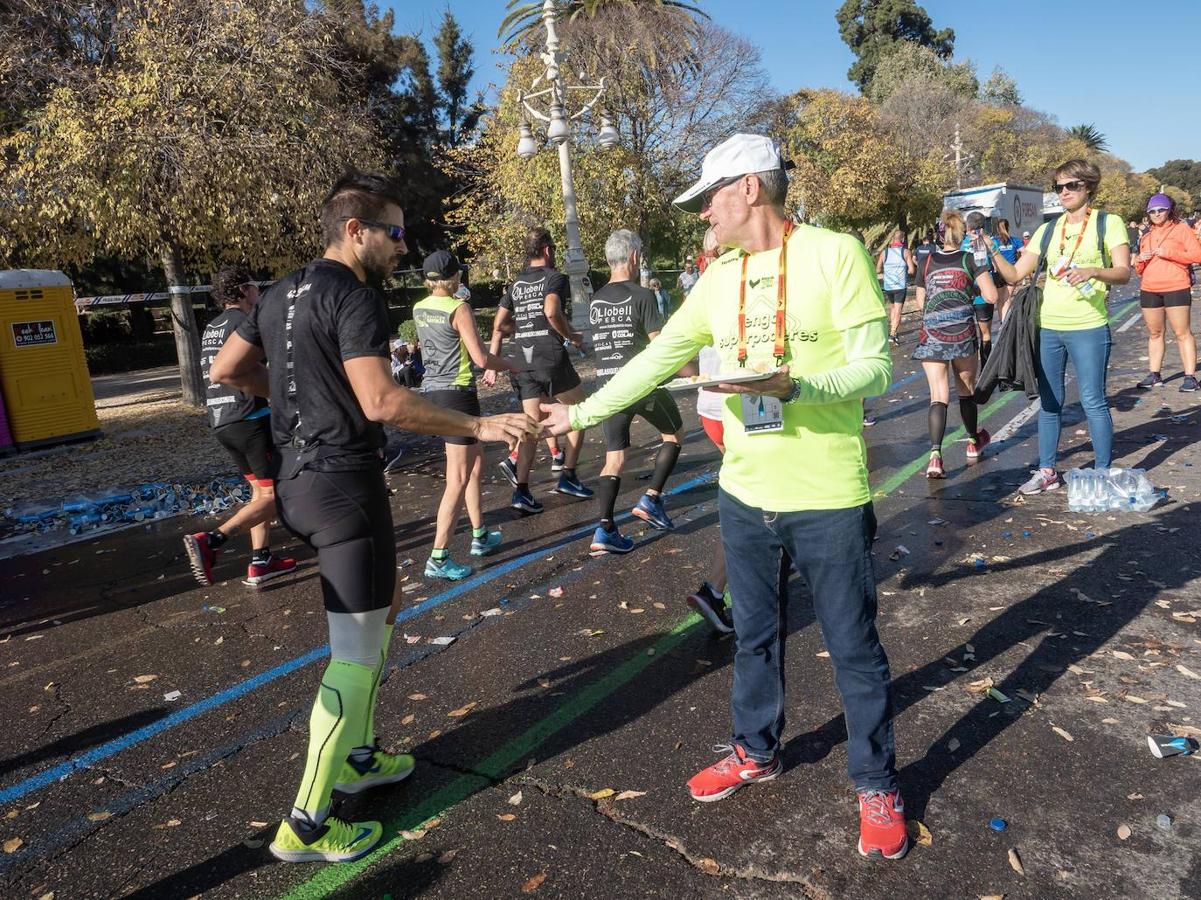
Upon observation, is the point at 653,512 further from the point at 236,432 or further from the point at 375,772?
the point at 375,772

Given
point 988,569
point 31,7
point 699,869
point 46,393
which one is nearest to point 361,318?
point 699,869

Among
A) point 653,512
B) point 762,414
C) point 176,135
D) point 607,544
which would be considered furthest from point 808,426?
point 176,135

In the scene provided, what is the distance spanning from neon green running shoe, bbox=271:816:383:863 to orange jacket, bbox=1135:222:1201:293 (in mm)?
9987

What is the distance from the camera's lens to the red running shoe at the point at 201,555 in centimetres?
543

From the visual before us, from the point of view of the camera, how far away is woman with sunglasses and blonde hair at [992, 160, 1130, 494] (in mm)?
5691

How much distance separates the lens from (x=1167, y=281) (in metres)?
9.62

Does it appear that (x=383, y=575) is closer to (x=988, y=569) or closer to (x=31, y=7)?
(x=988, y=569)

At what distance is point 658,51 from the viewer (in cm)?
2516

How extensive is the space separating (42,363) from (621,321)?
994 cm

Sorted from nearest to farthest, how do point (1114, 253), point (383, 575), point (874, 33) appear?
1. point (383, 575)
2. point (1114, 253)
3. point (874, 33)

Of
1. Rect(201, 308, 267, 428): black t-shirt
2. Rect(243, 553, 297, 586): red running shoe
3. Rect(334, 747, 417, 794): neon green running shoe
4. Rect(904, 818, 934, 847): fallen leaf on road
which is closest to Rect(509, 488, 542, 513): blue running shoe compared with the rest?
Rect(243, 553, 297, 586): red running shoe

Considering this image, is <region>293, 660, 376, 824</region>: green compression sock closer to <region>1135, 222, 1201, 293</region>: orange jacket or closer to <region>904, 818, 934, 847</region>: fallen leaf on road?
<region>904, 818, 934, 847</region>: fallen leaf on road

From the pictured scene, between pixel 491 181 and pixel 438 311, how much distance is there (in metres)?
19.8

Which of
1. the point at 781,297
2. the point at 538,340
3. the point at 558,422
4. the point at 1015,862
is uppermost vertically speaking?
the point at 781,297
